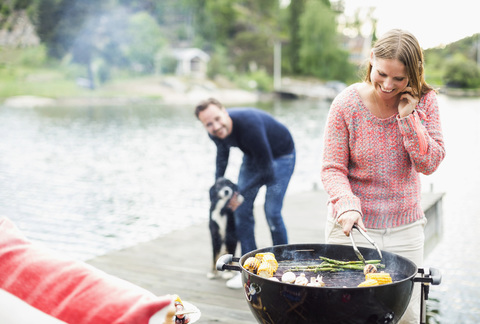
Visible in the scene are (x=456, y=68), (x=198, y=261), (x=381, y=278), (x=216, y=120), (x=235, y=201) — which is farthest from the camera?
(x=456, y=68)

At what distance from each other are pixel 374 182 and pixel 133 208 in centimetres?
663

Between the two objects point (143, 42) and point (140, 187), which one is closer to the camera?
point (140, 187)

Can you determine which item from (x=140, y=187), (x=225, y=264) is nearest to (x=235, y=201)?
(x=225, y=264)

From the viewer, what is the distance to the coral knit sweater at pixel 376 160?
197 cm

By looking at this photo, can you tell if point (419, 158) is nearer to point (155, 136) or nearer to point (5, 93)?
point (155, 136)

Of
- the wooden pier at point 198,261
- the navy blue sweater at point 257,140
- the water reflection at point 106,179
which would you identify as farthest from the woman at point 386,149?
the water reflection at point 106,179

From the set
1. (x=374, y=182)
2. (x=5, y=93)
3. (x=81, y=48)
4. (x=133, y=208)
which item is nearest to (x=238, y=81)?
(x=81, y=48)

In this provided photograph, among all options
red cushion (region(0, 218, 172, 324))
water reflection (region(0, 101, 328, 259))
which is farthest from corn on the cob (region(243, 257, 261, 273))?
water reflection (region(0, 101, 328, 259))

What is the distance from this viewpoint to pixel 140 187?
34.5 feet

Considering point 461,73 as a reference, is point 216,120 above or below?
below

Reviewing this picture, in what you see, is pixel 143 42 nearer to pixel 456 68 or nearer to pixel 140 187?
pixel 456 68

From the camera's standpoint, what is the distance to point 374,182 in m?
2.10

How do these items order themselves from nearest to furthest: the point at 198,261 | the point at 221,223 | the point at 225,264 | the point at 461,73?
the point at 225,264 → the point at 221,223 → the point at 198,261 → the point at 461,73

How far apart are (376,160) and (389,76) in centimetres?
33
